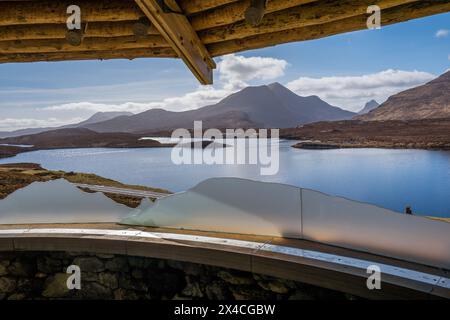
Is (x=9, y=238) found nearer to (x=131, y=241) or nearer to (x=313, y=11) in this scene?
(x=131, y=241)

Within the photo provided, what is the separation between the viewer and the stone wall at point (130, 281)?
5.82ft

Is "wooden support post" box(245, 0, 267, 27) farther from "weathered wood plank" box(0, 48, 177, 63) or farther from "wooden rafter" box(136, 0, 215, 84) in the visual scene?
"weathered wood plank" box(0, 48, 177, 63)

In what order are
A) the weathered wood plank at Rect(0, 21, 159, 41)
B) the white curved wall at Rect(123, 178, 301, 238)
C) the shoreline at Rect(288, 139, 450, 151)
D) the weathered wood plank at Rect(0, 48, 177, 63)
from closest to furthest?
the white curved wall at Rect(123, 178, 301, 238) < the weathered wood plank at Rect(0, 21, 159, 41) < the weathered wood plank at Rect(0, 48, 177, 63) < the shoreline at Rect(288, 139, 450, 151)

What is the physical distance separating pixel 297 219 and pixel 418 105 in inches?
1934

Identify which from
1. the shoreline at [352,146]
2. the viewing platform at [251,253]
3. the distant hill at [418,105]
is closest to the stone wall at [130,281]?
the viewing platform at [251,253]

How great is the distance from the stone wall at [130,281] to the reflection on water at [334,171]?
4.01m

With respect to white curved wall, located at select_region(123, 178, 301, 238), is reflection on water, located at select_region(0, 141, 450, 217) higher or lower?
lower

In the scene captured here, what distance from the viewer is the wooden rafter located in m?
1.78

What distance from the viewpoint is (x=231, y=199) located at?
7.07 feet

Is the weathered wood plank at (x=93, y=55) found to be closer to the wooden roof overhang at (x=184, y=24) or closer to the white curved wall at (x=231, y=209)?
the wooden roof overhang at (x=184, y=24)

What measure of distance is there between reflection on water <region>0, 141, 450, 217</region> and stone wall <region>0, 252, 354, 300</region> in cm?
401

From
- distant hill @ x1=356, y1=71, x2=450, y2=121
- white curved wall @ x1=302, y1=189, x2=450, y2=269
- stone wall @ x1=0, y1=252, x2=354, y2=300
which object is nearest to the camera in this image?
white curved wall @ x1=302, y1=189, x2=450, y2=269

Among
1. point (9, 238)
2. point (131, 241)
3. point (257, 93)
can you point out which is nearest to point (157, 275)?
point (131, 241)

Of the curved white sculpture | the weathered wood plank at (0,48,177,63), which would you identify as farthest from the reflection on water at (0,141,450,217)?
the curved white sculpture
